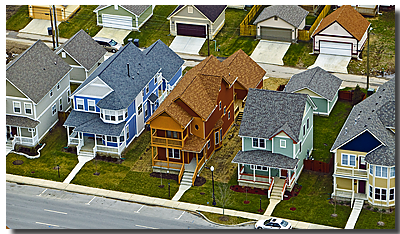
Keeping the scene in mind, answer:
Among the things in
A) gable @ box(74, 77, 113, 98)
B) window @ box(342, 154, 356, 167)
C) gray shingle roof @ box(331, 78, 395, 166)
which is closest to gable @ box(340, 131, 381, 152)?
gray shingle roof @ box(331, 78, 395, 166)

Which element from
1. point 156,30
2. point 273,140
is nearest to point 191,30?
point 156,30

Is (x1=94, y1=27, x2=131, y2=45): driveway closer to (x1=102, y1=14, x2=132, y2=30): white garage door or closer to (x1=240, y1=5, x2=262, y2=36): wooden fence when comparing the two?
(x1=102, y1=14, x2=132, y2=30): white garage door

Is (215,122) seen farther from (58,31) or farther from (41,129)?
(58,31)

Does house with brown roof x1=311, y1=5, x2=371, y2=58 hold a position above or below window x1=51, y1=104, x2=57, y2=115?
above

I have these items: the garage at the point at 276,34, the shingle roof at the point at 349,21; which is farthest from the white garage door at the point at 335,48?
the garage at the point at 276,34

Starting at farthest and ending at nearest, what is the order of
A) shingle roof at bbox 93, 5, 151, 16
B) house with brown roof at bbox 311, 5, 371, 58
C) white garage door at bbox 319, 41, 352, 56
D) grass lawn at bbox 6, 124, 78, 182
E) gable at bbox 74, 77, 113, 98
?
shingle roof at bbox 93, 5, 151, 16 → white garage door at bbox 319, 41, 352, 56 → house with brown roof at bbox 311, 5, 371, 58 → gable at bbox 74, 77, 113, 98 → grass lawn at bbox 6, 124, 78, 182
